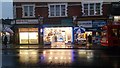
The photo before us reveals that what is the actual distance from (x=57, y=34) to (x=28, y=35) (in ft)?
14.8

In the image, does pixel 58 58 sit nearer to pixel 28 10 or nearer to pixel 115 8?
pixel 115 8

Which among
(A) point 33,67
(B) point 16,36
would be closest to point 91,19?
(B) point 16,36

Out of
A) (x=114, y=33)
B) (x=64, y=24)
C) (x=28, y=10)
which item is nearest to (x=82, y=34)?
(x=64, y=24)

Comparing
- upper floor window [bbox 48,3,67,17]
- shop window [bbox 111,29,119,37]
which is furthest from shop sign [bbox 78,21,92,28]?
shop window [bbox 111,29,119,37]

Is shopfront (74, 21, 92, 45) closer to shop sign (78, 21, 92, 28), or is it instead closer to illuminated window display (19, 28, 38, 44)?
shop sign (78, 21, 92, 28)

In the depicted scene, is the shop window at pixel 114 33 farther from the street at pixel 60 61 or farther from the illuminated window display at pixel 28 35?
the illuminated window display at pixel 28 35

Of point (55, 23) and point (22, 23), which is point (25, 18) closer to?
point (22, 23)

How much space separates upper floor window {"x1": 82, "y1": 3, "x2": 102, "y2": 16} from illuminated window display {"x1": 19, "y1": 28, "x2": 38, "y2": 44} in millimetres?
8050

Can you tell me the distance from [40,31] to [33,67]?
32.9m

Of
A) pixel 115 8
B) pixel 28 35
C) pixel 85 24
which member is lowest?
pixel 28 35

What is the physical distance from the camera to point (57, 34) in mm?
52062

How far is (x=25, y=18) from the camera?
51.5 m

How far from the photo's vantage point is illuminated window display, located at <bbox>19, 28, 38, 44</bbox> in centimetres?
5194

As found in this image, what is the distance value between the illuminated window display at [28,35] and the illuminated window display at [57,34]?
1635 mm
